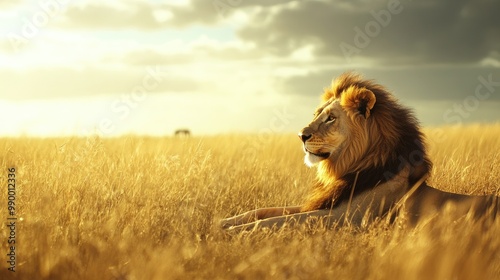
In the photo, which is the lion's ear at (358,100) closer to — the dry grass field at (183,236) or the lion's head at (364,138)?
the lion's head at (364,138)

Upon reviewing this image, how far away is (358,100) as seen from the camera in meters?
5.14

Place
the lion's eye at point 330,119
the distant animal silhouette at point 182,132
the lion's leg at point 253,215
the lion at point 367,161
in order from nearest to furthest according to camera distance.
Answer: the lion at point 367,161
the lion's eye at point 330,119
the lion's leg at point 253,215
the distant animal silhouette at point 182,132

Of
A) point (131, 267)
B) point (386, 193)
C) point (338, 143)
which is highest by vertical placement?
point (338, 143)

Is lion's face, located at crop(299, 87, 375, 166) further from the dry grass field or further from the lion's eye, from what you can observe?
the dry grass field

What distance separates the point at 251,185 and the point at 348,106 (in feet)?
7.78

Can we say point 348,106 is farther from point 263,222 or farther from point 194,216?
point 194,216

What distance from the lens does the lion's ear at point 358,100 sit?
5.10 metres

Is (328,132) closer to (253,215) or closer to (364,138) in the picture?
(364,138)

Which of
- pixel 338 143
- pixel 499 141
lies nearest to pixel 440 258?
pixel 338 143

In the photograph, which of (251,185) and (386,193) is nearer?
(386,193)

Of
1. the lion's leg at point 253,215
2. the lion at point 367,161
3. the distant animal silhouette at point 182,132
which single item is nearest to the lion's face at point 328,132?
the lion at point 367,161

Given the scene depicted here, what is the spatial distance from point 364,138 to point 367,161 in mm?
177

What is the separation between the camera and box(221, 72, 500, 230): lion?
197 inches

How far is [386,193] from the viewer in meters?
5.04
